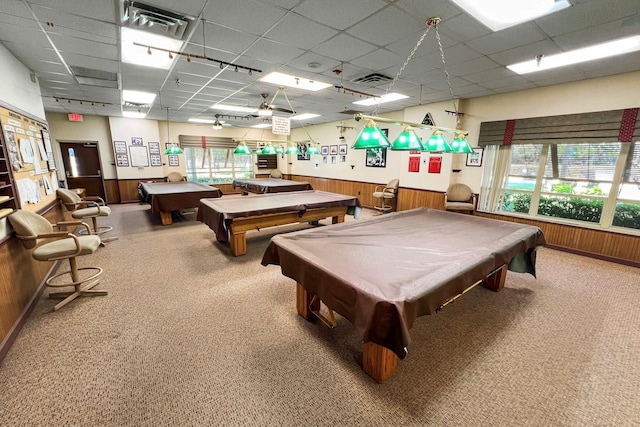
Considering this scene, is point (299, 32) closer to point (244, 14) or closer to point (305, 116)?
point (244, 14)

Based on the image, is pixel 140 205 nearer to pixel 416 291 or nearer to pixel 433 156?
pixel 433 156

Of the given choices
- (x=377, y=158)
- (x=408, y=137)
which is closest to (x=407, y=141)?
(x=408, y=137)

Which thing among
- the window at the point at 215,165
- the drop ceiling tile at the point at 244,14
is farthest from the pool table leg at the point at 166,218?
the drop ceiling tile at the point at 244,14

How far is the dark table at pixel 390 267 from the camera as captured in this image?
4.87 feet

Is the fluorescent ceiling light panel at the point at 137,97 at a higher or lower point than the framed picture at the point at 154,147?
higher

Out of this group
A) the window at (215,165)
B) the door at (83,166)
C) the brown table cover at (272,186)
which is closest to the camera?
the brown table cover at (272,186)

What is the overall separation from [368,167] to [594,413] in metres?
6.79

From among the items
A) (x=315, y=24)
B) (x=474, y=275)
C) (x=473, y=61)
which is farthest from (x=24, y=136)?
(x=473, y=61)

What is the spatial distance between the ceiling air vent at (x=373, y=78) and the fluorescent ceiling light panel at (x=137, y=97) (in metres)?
4.13

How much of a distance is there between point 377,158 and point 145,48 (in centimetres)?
582

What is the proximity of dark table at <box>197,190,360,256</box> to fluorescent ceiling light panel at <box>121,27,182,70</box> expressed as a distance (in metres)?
2.11

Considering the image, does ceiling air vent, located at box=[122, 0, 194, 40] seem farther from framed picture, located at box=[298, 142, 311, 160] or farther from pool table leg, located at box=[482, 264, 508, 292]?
framed picture, located at box=[298, 142, 311, 160]

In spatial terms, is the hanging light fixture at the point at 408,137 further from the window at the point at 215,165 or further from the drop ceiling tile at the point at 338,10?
the window at the point at 215,165

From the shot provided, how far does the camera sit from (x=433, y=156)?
5953 millimetres
